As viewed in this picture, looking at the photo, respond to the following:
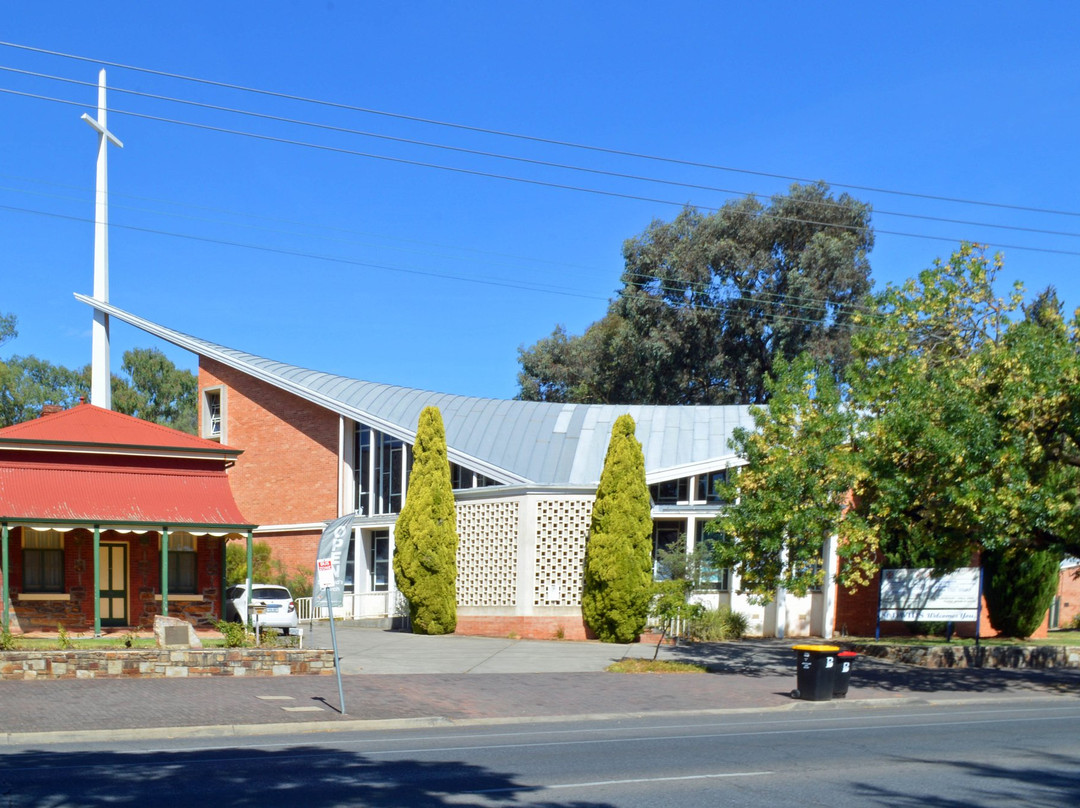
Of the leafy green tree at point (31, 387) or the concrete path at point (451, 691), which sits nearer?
the concrete path at point (451, 691)

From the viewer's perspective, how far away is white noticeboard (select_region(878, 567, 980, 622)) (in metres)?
26.4

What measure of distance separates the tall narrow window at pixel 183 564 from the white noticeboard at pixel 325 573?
9.95m

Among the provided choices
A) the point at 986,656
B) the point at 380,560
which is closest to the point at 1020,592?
the point at 986,656

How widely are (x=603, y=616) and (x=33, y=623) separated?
41.8ft

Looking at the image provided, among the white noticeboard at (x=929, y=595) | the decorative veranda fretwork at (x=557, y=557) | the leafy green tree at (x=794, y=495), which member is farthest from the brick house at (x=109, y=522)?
the white noticeboard at (x=929, y=595)

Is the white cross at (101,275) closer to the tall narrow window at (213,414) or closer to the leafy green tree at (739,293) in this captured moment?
the tall narrow window at (213,414)

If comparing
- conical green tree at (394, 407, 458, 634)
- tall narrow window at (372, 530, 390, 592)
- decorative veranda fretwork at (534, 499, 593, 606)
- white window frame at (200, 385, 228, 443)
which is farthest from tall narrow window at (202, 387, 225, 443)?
decorative veranda fretwork at (534, 499, 593, 606)

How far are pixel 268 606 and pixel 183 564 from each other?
2.56 meters

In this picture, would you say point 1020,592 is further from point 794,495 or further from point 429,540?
point 429,540

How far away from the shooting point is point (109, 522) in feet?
74.6

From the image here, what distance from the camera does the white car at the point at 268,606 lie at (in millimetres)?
26712

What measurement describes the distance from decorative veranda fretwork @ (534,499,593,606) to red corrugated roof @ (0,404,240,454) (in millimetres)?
7910

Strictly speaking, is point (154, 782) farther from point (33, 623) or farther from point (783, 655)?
point (783, 655)

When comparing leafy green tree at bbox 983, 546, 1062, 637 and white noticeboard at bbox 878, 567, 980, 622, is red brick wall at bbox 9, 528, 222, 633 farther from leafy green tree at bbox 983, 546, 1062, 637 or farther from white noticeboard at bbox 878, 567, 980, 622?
leafy green tree at bbox 983, 546, 1062, 637
